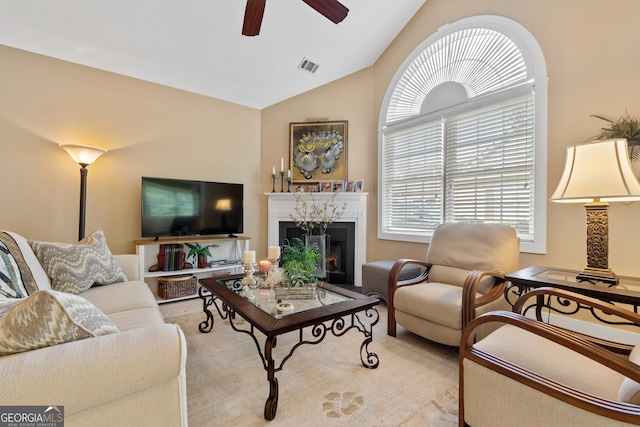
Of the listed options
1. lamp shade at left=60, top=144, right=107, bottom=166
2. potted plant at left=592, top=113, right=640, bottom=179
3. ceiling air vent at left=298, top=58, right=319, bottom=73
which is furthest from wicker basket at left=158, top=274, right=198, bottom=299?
potted plant at left=592, top=113, right=640, bottom=179

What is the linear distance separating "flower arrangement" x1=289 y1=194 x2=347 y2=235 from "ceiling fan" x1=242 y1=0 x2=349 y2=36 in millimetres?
2137

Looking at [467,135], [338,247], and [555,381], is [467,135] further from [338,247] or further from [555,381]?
[555,381]

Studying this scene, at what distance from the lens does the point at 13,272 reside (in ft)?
4.55

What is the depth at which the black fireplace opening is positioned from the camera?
3.92m

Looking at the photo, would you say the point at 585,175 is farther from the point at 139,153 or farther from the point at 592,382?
the point at 139,153

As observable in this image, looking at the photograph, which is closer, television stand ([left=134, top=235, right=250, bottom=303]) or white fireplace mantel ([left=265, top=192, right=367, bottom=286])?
television stand ([left=134, top=235, right=250, bottom=303])

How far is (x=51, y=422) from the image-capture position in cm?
71

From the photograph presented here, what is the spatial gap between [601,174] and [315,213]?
2.96m

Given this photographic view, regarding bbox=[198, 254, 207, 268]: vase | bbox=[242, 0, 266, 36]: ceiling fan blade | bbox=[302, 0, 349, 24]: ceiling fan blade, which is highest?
bbox=[302, 0, 349, 24]: ceiling fan blade

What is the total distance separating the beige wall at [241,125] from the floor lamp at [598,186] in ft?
2.14

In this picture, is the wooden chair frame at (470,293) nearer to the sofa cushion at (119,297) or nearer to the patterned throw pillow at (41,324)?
the sofa cushion at (119,297)

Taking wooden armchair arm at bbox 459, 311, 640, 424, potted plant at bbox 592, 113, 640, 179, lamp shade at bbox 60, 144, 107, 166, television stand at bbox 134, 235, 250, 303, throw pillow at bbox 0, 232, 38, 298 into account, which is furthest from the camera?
television stand at bbox 134, 235, 250, 303

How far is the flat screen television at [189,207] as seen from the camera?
10.4 ft

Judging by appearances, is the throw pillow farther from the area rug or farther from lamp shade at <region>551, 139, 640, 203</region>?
lamp shade at <region>551, 139, 640, 203</region>
